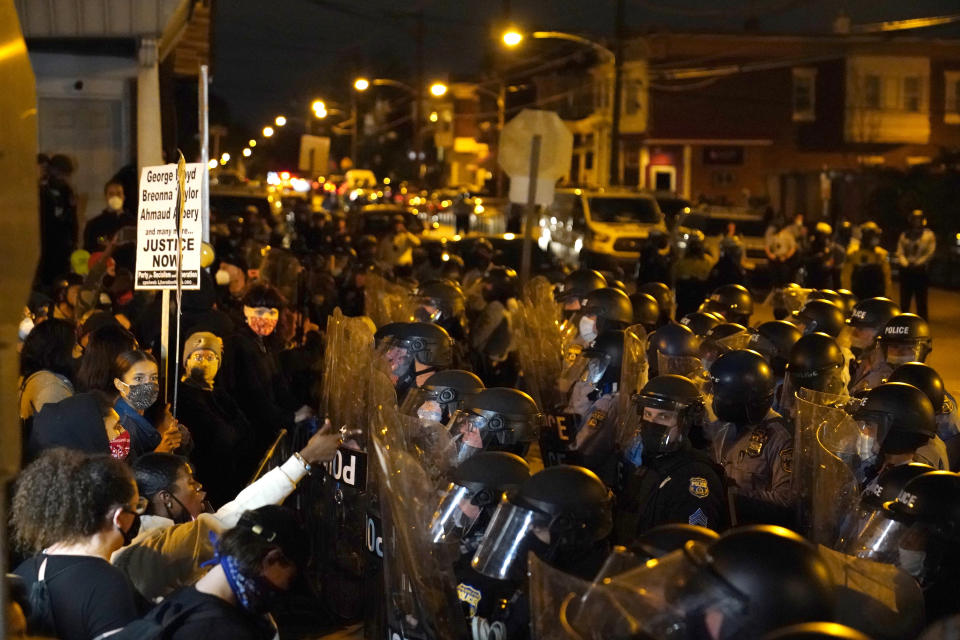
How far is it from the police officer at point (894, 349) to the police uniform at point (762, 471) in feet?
5.40

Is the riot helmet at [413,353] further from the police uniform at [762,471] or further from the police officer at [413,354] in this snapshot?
the police uniform at [762,471]

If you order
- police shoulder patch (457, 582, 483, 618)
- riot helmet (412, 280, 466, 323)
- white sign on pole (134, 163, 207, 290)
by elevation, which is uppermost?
white sign on pole (134, 163, 207, 290)

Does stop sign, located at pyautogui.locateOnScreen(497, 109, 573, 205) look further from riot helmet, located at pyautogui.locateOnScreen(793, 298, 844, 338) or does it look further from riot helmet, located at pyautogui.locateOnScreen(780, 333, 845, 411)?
riot helmet, located at pyautogui.locateOnScreen(780, 333, 845, 411)

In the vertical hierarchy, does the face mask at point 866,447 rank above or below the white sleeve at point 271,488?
above

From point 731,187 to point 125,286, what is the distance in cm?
4655

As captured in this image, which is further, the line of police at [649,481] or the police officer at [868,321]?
the police officer at [868,321]

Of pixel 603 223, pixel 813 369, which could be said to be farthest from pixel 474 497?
pixel 603 223

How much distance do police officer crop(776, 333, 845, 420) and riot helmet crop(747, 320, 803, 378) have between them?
41 cm

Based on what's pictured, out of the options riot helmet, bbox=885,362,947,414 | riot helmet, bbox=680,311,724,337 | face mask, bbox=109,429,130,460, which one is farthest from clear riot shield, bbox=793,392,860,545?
riot helmet, bbox=680,311,724,337

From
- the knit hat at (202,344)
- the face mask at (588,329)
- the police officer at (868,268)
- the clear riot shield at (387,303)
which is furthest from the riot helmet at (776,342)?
the police officer at (868,268)

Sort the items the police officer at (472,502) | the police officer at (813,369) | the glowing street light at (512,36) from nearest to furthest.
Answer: the police officer at (472,502) < the police officer at (813,369) < the glowing street light at (512,36)

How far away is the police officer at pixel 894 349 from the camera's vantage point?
8.08 metres

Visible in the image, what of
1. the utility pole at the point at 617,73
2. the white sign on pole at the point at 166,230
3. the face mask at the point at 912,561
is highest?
the utility pole at the point at 617,73

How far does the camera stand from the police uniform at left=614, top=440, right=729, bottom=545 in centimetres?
538
